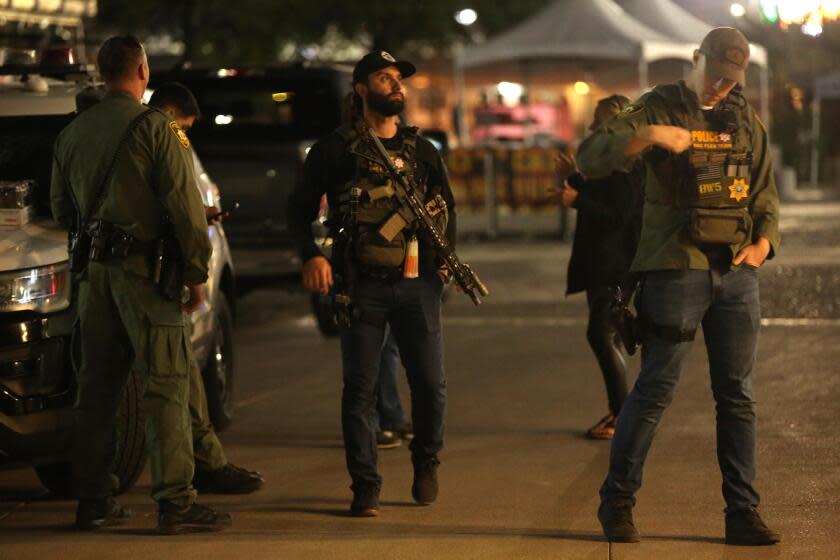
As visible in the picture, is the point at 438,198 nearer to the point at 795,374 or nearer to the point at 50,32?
the point at 795,374

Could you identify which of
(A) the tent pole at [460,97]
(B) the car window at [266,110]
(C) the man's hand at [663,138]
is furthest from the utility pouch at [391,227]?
(A) the tent pole at [460,97]

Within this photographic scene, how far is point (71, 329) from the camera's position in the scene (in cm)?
693

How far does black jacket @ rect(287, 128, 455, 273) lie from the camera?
682 centimetres

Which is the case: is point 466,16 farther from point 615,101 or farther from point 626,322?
point 626,322

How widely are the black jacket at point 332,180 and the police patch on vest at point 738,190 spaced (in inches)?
53.4

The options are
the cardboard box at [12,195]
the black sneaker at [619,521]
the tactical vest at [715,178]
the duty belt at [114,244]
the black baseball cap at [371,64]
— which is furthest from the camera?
the cardboard box at [12,195]

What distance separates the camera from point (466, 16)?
4200cm

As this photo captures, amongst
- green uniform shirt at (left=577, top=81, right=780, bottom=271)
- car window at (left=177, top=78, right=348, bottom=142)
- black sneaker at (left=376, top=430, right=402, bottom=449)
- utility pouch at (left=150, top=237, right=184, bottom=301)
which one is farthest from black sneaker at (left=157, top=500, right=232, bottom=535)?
car window at (left=177, top=78, right=348, bottom=142)

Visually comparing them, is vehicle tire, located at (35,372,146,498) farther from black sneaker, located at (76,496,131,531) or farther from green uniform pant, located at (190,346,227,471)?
black sneaker, located at (76,496,131,531)

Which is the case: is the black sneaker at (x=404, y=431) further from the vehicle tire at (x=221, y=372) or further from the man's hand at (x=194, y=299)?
the man's hand at (x=194, y=299)

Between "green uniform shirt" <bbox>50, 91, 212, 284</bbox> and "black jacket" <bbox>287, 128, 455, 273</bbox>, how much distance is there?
612mm

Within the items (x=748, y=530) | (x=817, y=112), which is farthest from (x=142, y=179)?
(x=817, y=112)

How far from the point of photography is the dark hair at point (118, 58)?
6520 millimetres

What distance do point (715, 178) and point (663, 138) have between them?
0.96 feet
